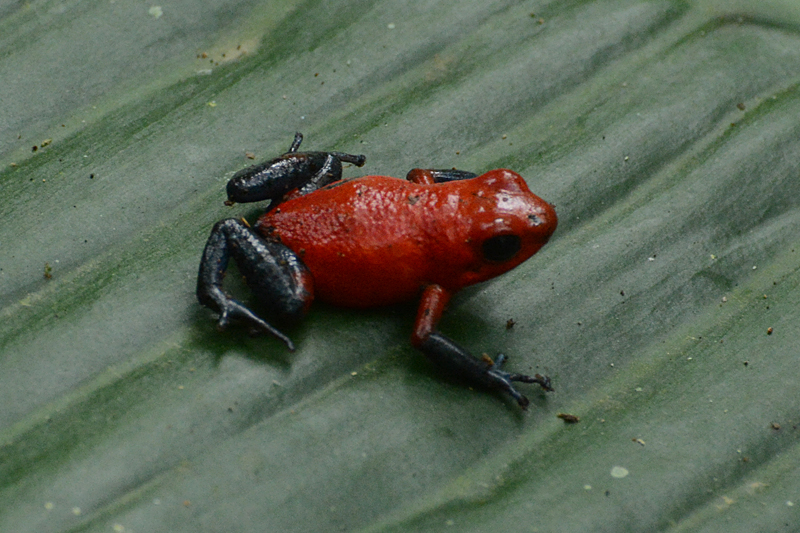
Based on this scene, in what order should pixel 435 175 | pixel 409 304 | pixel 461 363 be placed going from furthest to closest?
pixel 435 175 → pixel 409 304 → pixel 461 363

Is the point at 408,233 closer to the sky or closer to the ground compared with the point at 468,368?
closer to the sky

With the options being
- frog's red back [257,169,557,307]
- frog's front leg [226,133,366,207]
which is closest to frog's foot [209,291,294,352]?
frog's red back [257,169,557,307]

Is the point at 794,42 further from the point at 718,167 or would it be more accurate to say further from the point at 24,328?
the point at 24,328

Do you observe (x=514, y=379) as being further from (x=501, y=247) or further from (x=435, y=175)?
(x=435, y=175)

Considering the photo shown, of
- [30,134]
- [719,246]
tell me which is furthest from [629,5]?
[30,134]

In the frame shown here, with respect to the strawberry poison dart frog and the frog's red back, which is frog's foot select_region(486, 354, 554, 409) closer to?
the strawberry poison dart frog

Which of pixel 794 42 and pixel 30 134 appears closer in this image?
pixel 30 134

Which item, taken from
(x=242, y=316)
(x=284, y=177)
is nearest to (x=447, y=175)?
(x=284, y=177)
